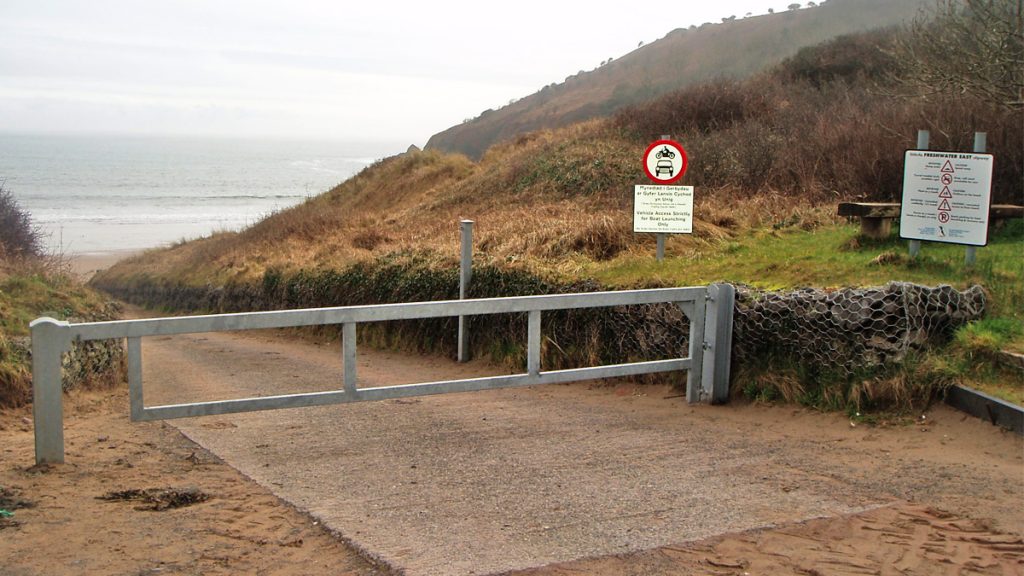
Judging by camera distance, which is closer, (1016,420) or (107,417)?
(1016,420)

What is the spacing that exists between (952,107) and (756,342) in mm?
8456

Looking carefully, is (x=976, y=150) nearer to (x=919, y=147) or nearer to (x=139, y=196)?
(x=919, y=147)

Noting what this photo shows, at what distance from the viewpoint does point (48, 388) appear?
576 centimetres

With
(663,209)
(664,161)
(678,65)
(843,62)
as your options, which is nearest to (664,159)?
(664,161)

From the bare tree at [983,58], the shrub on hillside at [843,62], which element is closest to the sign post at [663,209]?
the bare tree at [983,58]

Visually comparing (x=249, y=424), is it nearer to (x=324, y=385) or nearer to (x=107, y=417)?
(x=107, y=417)

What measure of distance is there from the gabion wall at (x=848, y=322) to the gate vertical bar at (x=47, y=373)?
530 centimetres

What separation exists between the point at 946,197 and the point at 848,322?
2140 mm

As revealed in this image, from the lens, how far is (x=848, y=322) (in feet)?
26.1

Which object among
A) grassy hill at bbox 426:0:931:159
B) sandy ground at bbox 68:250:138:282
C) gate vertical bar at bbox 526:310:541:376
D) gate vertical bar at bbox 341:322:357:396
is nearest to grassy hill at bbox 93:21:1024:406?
gate vertical bar at bbox 526:310:541:376

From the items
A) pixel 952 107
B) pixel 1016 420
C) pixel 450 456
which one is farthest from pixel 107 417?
pixel 952 107

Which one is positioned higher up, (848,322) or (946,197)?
(946,197)

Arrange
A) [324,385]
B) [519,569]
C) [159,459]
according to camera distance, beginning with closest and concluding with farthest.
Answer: [519,569] → [159,459] → [324,385]

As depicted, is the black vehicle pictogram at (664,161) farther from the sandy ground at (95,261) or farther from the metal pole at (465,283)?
the sandy ground at (95,261)
